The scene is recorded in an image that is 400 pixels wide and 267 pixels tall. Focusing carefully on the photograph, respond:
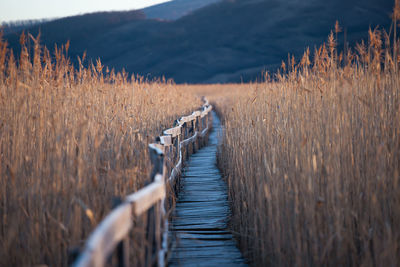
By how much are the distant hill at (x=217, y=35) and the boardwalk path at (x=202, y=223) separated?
220 ft

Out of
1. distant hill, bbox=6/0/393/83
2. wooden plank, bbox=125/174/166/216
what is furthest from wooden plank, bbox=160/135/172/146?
distant hill, bbox=6/0/393/83

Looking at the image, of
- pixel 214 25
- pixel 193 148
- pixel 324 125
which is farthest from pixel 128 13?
pixel 324 125

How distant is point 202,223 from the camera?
4125 millimetres

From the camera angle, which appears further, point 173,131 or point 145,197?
point 173,131

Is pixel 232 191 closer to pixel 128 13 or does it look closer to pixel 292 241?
pixel 292 241

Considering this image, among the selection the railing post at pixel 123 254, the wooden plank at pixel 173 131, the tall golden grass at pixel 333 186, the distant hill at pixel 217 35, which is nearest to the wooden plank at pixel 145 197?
the railing post at pixel 123 254

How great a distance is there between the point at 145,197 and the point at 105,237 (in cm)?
59

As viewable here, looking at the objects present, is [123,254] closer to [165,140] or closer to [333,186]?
[333,186]

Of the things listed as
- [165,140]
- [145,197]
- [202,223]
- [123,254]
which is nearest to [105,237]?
[123,254]

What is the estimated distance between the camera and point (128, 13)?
268 feet

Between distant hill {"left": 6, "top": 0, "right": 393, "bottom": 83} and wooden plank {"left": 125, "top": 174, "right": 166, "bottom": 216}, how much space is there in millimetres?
70424

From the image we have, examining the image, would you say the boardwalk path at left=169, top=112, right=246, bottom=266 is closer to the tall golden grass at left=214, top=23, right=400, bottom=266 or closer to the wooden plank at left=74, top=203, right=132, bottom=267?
the tall golden grass at left=214, top=23, right=400, bottom=266

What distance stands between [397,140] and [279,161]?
3.21 feet

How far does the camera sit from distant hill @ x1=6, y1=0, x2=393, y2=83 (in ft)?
242
